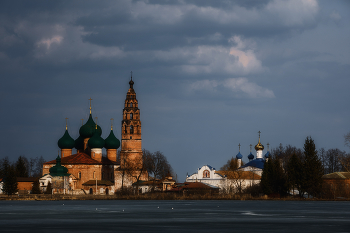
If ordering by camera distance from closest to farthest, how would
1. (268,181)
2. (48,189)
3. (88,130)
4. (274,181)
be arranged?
1. (268,181)
2. (274,181)
3. (48,189)
4. (88,130)

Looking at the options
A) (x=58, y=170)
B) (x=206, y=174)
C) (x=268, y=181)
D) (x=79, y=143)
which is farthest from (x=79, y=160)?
(x=268, y=181)

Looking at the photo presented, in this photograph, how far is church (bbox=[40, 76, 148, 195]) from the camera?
91.9 meters

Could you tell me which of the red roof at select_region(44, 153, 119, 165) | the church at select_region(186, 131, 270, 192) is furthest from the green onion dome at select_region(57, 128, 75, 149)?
the church at select_region(186, 131, 270, 192)

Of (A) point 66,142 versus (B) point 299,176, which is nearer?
(B) point 299,176

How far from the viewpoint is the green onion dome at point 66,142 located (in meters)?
98.2

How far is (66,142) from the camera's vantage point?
98.2 meters

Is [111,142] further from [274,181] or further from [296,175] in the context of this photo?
[296,175]

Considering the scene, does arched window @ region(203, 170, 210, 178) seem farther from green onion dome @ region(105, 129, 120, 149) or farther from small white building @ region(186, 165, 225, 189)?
green onion dome @ region(105, 129, 120, 149)

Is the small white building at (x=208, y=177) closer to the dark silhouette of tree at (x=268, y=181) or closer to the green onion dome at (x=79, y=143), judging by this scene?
the green onion dome at (x=79, y=143)

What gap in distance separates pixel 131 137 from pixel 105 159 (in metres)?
6.25

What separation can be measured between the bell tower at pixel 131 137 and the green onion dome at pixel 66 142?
9748 millimetres

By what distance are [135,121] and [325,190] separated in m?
37.7

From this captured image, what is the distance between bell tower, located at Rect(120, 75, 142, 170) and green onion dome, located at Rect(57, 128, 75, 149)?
9748mm

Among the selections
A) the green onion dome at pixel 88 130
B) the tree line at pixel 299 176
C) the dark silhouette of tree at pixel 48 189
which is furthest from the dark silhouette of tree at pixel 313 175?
the green onion dome at pixel 88 130
